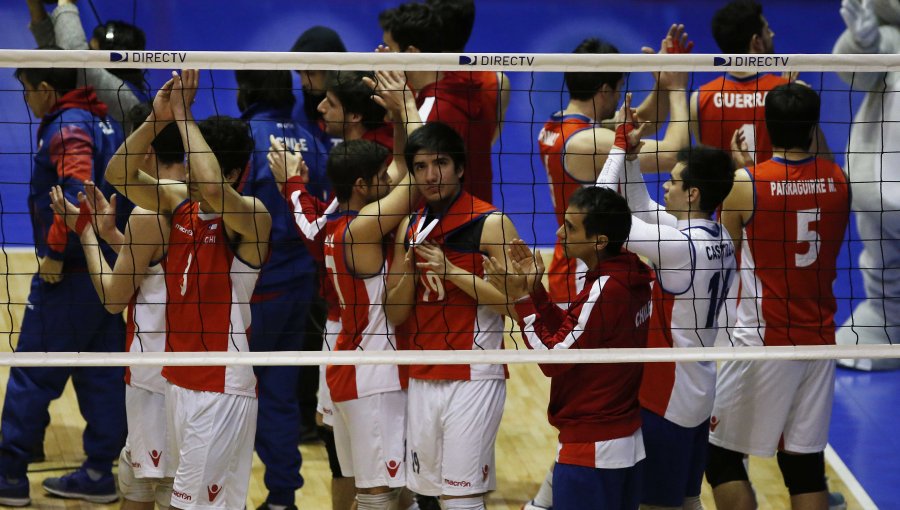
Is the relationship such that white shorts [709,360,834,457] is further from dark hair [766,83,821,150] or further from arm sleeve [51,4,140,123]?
arm sleeve [51,4,140,123]

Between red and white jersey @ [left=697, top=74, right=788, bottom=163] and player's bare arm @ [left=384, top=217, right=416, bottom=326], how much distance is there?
240cm

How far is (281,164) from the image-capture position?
6.09 metres

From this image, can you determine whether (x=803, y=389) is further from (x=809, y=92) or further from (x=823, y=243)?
(x=809, y=92)

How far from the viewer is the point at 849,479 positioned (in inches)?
279

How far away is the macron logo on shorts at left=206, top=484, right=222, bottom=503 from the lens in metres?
5.43

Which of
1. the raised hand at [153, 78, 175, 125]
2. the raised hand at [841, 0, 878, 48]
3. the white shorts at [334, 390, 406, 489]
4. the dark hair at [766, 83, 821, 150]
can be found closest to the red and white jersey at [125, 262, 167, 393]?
the raised hand at [153, 78, 175, 125]

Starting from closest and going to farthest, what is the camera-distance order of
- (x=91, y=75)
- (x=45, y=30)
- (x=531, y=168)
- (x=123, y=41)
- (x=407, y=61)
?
(x=407, y=61), (x=531, y=168), (x=123, y=41), (x=91, y=75), (x=45, y=30)

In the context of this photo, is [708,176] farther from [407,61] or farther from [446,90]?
[446,90]

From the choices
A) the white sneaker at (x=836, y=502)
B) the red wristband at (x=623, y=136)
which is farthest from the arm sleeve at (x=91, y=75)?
the white sneaker at (x=836, y=502)

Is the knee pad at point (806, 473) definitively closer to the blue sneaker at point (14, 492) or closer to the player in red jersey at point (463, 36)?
the player in red jersey at point (463, 36)

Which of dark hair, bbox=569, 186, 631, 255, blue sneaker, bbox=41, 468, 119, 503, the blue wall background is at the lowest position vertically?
blue sneaker, bbox=41, 468, 119, 503

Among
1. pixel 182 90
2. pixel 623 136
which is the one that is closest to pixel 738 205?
pixel 623 136

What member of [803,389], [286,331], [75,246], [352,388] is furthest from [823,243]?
[75,246]

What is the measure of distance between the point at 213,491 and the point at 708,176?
260 centimetres
